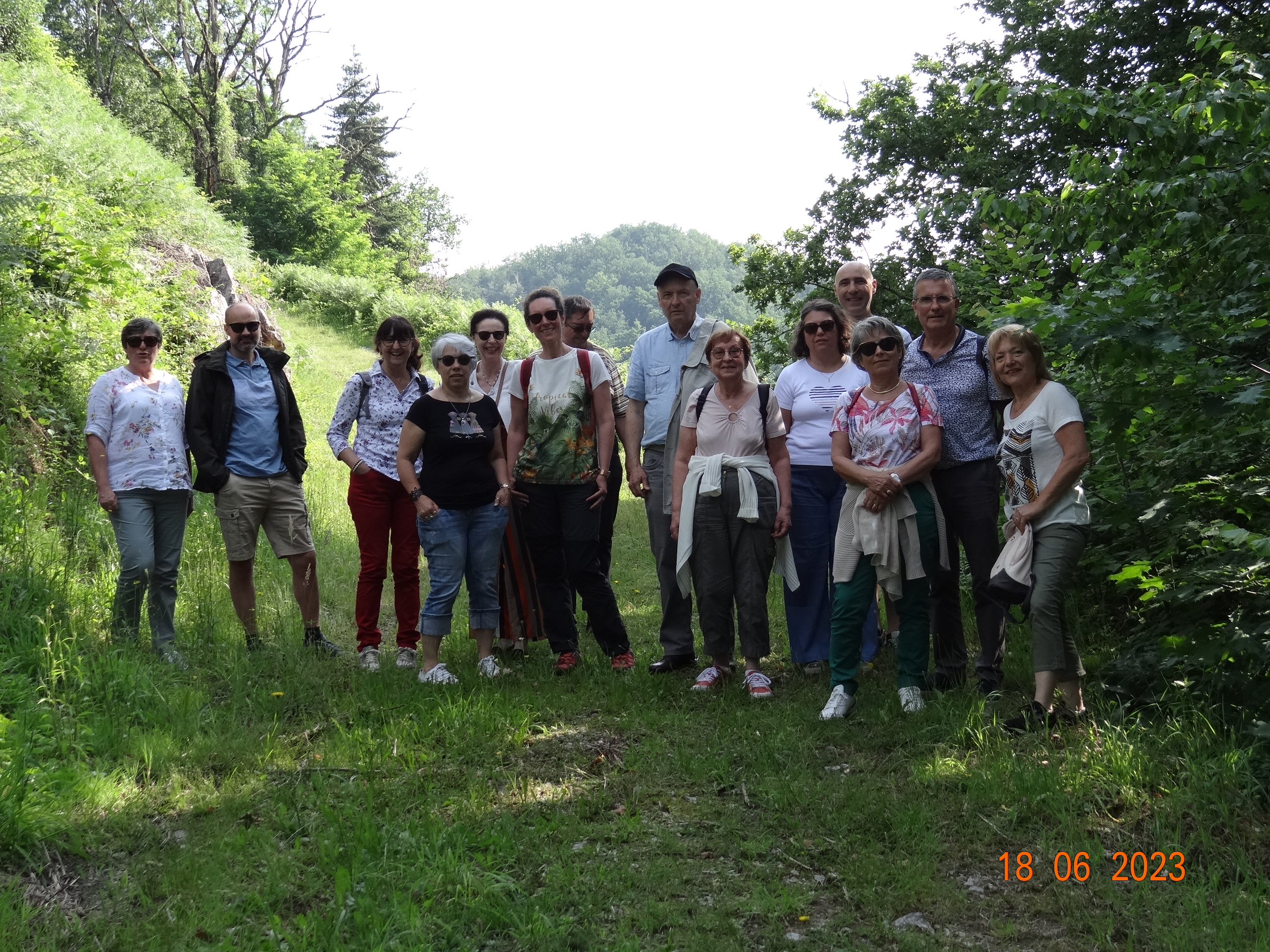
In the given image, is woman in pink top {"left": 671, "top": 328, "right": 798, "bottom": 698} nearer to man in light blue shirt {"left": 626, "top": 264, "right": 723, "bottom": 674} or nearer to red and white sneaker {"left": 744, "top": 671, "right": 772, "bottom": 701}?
red and white sneaker {"left": 744, "top": 671, "right": 772, "bottom": 701}

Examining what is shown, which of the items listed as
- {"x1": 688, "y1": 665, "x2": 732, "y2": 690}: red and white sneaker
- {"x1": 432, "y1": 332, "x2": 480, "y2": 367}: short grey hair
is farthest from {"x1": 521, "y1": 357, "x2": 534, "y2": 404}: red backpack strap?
{"x1": 688, "y1": 665, "x2": 732, "y2": 690}: red and white sneaker

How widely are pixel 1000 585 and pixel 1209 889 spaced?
1539 millimetres

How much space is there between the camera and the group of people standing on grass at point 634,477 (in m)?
4.93

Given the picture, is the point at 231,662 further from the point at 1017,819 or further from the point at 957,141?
the point at 957,141

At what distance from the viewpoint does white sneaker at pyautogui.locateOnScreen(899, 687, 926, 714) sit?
477cm

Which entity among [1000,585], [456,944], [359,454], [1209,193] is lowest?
[456,944]

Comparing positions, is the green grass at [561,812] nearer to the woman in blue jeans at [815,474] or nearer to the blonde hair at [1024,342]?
the woman in blue jeans at [815,474]

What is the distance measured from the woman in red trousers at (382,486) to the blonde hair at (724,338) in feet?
5.95

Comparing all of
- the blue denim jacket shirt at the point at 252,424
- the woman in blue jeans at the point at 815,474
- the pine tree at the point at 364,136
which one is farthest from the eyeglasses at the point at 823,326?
the pine tree at the point at 364,136

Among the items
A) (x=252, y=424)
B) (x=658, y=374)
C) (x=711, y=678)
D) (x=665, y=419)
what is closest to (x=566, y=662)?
(x=711, y=678)

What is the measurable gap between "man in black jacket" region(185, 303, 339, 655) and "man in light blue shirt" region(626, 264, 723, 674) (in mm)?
2033

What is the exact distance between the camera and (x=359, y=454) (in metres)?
5.98

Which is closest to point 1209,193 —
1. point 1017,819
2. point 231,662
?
point 1017,819
